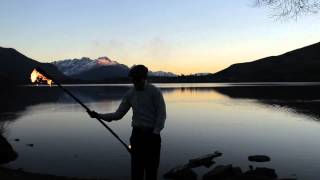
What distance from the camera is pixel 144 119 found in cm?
875

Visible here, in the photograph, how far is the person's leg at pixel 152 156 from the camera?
8828 millimetres

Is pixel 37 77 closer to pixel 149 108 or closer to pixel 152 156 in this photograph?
pixel 149 108

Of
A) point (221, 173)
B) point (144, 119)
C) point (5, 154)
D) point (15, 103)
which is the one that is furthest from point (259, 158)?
point (15, 103)

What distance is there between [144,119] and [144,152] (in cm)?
70

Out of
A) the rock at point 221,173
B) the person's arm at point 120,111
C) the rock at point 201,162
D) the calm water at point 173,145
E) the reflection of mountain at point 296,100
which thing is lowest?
the reflection of mountain at point 296,100

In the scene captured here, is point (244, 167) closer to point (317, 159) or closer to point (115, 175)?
point (317, 159)

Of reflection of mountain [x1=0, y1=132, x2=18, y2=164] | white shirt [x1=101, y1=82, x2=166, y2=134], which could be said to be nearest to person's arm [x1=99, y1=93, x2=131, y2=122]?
white shirt [x1=101, y1=82, x2=166, y2=134]

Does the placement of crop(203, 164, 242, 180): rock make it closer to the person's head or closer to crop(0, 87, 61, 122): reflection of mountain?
the person's head

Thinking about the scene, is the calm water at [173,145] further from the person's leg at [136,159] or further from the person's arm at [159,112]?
the person's arm at [159,112]

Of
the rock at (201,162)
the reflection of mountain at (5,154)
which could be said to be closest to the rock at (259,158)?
the rock at (201,162)

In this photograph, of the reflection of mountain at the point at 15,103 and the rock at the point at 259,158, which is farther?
the reflection of mountain at the point at 15,103

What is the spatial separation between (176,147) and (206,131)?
13.3 m

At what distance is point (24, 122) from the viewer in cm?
6119

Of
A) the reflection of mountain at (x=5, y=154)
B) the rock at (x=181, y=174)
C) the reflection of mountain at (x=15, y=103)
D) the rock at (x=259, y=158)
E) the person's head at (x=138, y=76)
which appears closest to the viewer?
the person's head at (x=138, y=76)
